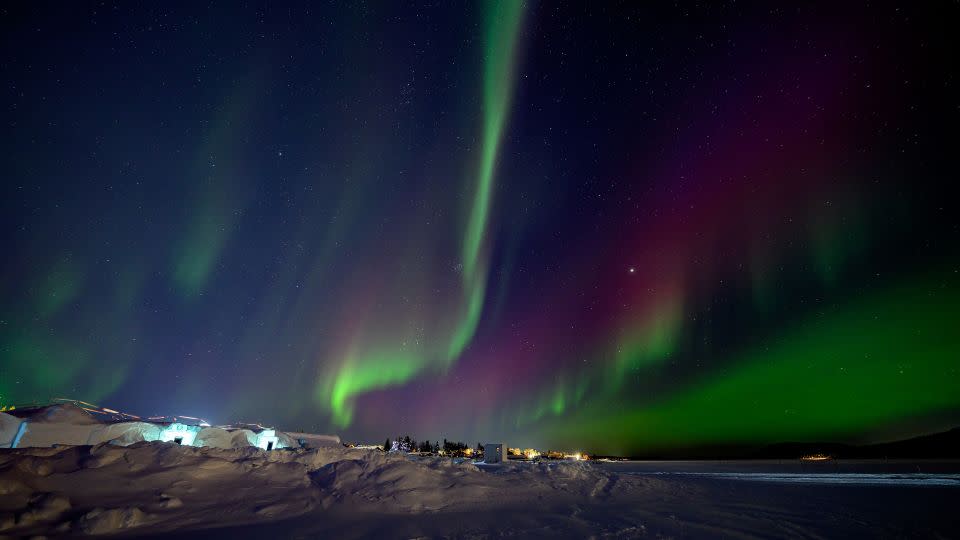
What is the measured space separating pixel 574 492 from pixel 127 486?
571 inches

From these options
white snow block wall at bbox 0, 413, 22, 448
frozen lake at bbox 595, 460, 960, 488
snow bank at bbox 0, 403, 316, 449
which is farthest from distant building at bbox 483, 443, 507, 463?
white snow block wall at bbox 0, 413, 22, 448

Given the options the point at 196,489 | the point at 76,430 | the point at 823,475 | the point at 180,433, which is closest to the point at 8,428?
the point at 76,430

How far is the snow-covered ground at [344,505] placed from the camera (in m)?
9.38

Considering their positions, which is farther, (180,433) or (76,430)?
(180,433)

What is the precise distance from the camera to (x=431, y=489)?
1350 centimetres

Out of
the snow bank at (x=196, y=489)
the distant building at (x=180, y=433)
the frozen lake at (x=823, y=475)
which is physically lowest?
the frozen lake at (x=823, y=475)

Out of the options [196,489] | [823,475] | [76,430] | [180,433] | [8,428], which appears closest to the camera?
[196,489]

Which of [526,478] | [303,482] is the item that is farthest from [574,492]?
[303,482]

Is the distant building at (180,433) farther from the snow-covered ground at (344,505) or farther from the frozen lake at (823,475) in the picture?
the frozen lake at (823,475)

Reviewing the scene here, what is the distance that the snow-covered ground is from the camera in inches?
369

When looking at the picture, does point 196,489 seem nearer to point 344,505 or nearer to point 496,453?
point 344,505

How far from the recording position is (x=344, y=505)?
1174 centimetres

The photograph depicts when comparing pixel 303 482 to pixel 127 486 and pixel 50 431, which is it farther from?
pixel 50 431

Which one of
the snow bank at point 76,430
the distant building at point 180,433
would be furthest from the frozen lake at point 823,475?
the distant building at point 180,433
